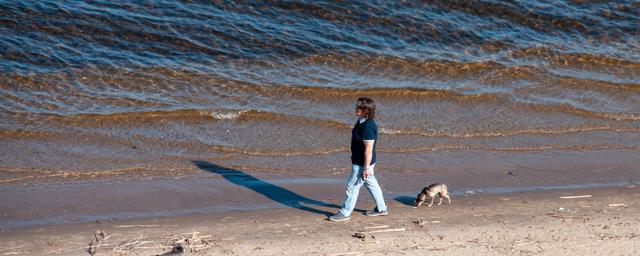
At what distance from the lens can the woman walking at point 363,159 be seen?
8.86 meters

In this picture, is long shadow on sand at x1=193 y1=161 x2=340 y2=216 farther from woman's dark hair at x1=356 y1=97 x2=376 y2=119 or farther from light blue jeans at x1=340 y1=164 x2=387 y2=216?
woman's dark hair at x1=356 y1=97 x2=376 y2=119

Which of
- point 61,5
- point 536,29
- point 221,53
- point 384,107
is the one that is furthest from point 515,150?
point 61,5

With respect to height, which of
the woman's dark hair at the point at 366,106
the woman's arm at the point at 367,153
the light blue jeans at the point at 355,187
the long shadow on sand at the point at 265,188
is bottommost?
the long shadow on sand at the point at 265,188

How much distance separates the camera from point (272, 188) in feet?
33.6

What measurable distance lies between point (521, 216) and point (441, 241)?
1.26 meters

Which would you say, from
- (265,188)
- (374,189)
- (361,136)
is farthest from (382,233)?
(265,188)

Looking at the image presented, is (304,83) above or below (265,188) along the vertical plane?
above

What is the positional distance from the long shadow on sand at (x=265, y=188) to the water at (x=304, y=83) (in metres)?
0.23

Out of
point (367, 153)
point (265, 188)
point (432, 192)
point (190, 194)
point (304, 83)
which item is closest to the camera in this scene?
point (367, 153)

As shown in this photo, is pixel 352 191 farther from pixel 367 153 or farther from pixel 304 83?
pixel 304 83

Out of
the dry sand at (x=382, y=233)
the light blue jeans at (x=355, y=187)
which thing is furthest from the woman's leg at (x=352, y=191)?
the dry sand at (x=382, y=233)

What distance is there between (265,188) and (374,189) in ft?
4.96

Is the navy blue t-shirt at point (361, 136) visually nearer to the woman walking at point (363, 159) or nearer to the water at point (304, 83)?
the woman walking at point (363, 159)

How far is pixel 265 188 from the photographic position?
1022 centimetres
